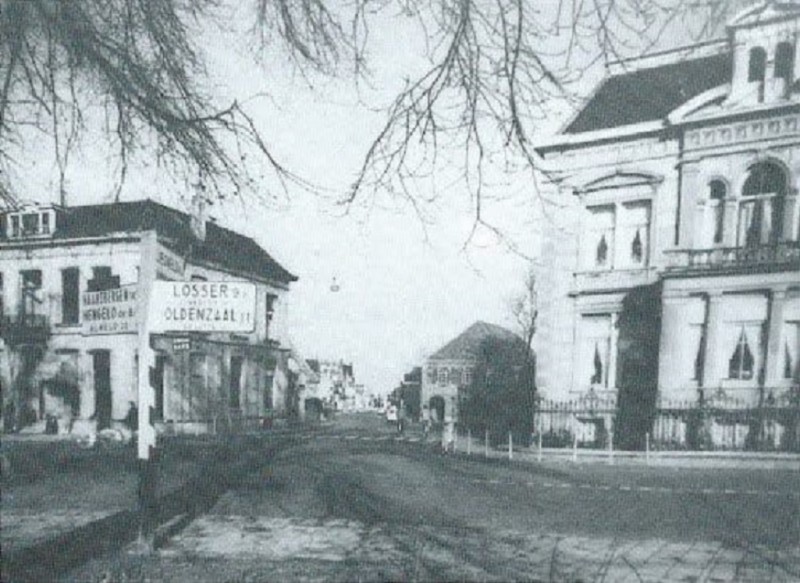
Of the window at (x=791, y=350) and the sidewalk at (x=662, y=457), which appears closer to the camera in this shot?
the window at (x=791, y=350)

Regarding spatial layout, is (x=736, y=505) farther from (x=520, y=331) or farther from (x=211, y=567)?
(x=520, y=331)

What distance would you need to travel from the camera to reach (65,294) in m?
7.31

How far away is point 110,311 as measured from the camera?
527cm

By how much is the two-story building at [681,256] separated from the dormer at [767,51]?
3.1 inches

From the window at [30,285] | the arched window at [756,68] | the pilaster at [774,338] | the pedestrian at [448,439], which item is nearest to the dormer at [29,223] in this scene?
the window at [30,285]

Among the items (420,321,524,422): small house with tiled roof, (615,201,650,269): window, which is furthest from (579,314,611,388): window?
(420,321,524,422): small house with tiled roof

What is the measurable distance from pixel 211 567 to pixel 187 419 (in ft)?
30.2

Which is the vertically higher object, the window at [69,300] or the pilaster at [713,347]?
the window at [69,300]

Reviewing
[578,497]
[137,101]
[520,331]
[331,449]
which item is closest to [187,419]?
[331,449]

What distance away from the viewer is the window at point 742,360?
557 inches

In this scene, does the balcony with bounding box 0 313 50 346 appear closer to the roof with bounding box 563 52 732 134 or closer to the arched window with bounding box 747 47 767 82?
the roof with bounding box 563 52 732 134

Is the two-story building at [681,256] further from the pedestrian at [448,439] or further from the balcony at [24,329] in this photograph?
the balcony at [24,329]

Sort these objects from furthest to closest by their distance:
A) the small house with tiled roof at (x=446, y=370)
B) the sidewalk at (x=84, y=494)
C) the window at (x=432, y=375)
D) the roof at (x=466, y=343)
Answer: the window at (x=432, y=375) < the small house with tiled roof at (x=446, y=370) < the roof at (x=466, y=343) < the sidewalk at (x=84, y=494)

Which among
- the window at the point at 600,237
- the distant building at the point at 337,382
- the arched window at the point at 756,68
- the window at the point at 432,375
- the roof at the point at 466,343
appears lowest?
the distant building at the point at 337,382
